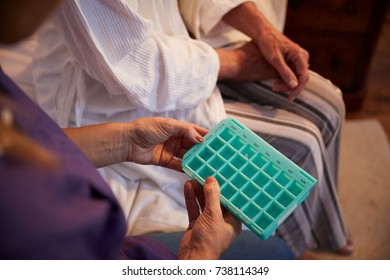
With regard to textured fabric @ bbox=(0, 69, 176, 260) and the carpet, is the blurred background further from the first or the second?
textured fabric @ bbox=(0, 69, 176, 260)

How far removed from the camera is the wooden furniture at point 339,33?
43.0 inches

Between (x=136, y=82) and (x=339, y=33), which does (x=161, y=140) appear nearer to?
(x=136, y=82)

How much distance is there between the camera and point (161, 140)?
0.66 m

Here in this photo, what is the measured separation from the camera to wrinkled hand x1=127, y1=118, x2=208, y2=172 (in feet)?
2.11

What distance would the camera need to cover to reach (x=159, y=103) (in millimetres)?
693

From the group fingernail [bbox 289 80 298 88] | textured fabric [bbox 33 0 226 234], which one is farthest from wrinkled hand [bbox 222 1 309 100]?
textured fabric [bbox 33 0 226 234]

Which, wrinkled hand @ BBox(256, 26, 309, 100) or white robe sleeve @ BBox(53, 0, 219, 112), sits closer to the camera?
white robe sleeve @ BBox(53, 0, 219, 112)

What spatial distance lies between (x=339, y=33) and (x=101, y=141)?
0.80m

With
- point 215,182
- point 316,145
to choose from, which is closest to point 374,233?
point 316,145

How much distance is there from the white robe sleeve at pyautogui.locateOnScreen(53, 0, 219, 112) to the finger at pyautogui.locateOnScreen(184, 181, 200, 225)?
149 mm

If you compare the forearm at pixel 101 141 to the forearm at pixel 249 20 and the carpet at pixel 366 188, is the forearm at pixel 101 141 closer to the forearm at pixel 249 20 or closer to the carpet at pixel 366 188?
the forearm at pixel 249 20

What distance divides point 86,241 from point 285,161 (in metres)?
0.35

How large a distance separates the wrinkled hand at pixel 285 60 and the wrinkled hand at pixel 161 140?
0.22 metres

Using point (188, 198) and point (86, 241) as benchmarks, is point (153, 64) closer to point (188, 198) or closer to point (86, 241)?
point (188, 198)
